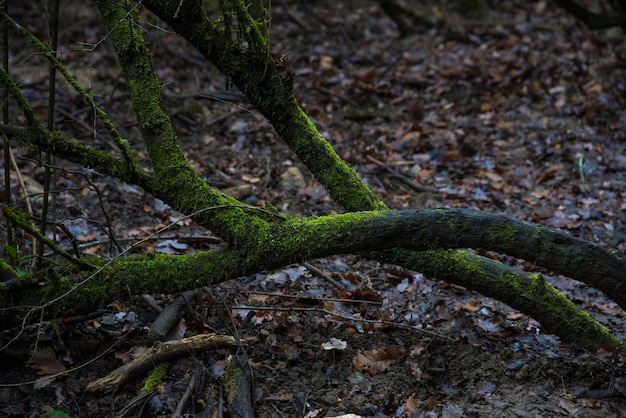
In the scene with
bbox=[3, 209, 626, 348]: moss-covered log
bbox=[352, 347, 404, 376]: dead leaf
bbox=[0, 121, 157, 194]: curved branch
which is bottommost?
bbox=[352, 347, 404, 376]: dead leaf

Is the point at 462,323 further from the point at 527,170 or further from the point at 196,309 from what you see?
the point at 527,170

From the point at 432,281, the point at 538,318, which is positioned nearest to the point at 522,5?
the point at 432,281

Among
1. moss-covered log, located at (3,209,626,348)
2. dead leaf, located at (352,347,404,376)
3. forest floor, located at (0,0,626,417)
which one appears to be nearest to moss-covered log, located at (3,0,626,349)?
moss-covered log, located at (3,209,626,348)

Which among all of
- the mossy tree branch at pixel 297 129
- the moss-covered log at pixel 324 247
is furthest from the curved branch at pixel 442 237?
the mossy tree branch at pixel 297 129

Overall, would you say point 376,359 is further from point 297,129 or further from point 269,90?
point 269,90

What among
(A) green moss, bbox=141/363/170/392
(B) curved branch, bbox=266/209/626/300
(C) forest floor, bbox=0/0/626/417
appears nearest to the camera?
(B) curved branch, bbox=266/209/626/300

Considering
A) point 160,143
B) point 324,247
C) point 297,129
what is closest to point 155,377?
point 324,247

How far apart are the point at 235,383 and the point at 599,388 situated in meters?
2.35

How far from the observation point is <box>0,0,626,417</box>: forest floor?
380 centimetres

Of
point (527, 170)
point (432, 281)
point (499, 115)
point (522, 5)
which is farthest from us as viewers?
point (522, 5)

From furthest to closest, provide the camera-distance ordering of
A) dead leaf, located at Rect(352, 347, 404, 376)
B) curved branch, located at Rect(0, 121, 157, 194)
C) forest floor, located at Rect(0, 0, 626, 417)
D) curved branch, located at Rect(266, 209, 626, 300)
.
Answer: dead leaf, located at Rect(352, 347, 404, 376) → forest floor, located at Rect(0, 0, 626, 417) → curved branch, located at Rect(266, 209, 626, 300) → curved branch, located at Rect(0, 121, 157, 194)

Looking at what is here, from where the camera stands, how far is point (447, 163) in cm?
741

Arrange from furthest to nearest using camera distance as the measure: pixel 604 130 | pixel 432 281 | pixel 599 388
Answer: pixel 604 130 → pixel 432 281 → pixel 599 388

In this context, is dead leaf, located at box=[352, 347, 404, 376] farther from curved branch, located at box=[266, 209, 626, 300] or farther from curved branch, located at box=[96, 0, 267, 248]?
curved branch, located at box=[96, 0, 267, 248]
